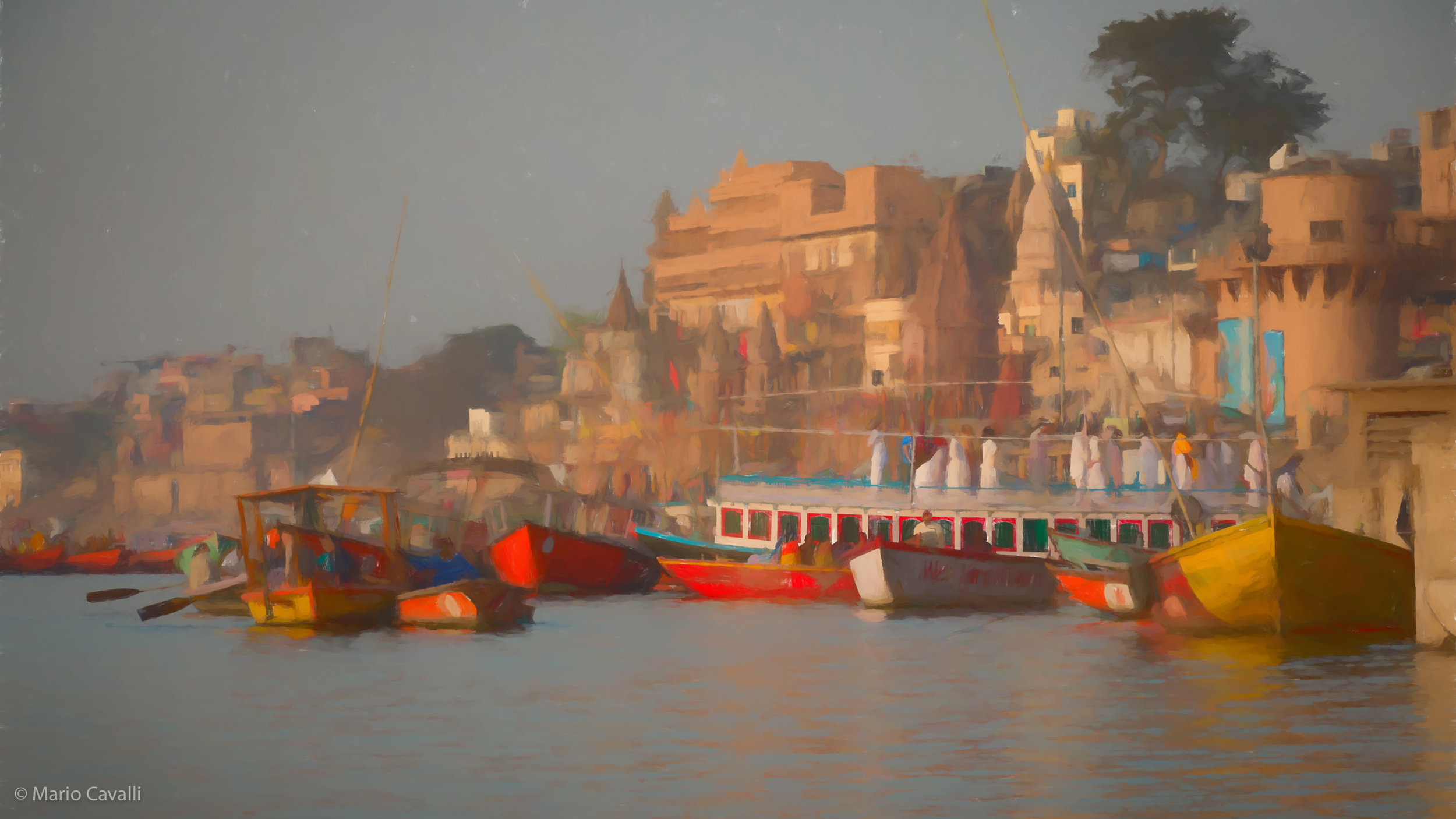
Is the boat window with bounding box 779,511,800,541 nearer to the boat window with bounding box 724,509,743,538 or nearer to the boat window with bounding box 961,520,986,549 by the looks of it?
the boat window with bounding box 724,509,743,538

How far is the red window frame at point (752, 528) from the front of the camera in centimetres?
2644

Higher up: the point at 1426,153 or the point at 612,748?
the point at 1426,153

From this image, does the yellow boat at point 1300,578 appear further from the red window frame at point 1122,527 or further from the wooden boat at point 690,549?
the wooden boat at point 690,549

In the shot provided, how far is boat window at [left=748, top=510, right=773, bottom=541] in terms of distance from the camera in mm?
26578

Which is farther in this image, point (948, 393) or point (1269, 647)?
point (948, 393)

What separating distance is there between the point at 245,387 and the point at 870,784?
6417cm

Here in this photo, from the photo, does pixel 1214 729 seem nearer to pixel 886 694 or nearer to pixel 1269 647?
pixel 886 694

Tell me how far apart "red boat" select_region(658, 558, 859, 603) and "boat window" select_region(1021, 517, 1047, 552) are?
288cm

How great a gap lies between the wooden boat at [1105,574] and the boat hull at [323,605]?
10003 millimetres

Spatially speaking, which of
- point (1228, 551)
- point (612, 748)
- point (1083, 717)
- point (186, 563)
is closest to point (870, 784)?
point (612, 748)

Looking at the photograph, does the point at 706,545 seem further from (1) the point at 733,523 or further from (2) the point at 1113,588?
(2) the point at 1113,588

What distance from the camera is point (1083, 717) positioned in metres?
14.0

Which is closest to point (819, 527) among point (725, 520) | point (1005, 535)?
point (725, 520)

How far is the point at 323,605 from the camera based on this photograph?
20422 millimetres
